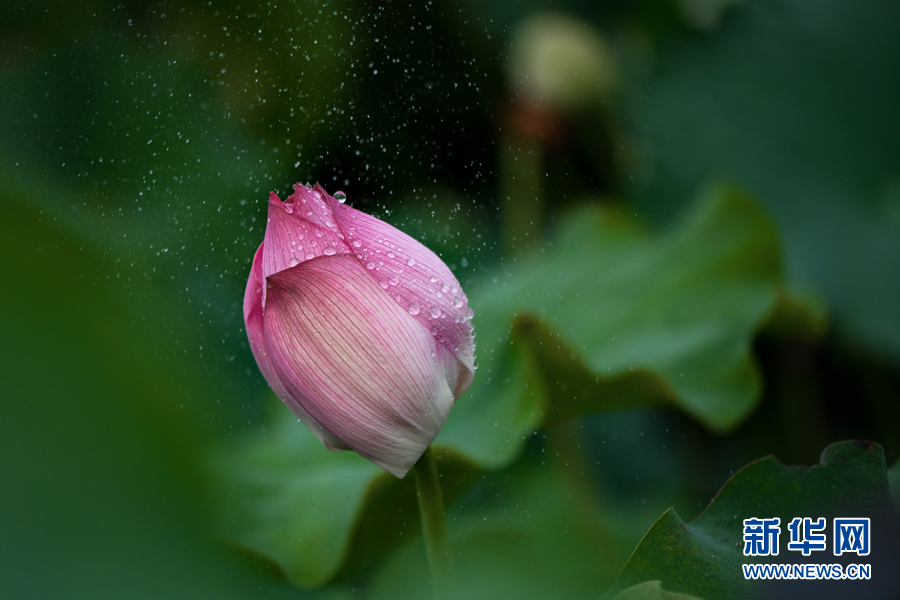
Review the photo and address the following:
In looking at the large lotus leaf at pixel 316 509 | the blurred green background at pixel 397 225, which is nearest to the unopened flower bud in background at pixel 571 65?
the blurred green background at pixel 397 225

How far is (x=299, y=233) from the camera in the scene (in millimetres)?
173

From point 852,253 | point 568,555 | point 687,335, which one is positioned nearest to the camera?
point 568,555

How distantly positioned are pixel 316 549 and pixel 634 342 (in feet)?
1.05

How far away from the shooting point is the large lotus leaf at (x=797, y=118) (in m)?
0.66

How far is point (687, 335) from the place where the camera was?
0.50 m

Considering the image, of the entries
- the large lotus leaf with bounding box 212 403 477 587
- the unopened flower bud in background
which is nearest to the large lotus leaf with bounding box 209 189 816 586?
the large lotus leaf with bounding box 212 403 477 587

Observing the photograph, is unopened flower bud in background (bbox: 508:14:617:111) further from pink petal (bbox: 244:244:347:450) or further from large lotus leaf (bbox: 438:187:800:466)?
pink petal (bbox: 244:244:347:450)

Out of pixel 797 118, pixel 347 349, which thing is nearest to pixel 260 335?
pixel 347 349

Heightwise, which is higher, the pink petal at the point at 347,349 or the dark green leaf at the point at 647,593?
the pink petal at the point at 347,349

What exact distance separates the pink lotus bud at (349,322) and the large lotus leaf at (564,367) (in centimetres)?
4

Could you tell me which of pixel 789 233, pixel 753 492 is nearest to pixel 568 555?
pixel 753 492

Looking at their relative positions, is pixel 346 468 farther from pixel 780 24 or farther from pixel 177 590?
pixel 780 24

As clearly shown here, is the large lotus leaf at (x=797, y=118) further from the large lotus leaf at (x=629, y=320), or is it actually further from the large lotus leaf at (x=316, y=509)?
the large lotus leaf at (x=316, y=509)

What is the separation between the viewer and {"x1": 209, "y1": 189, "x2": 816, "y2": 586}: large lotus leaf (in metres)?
0.26
